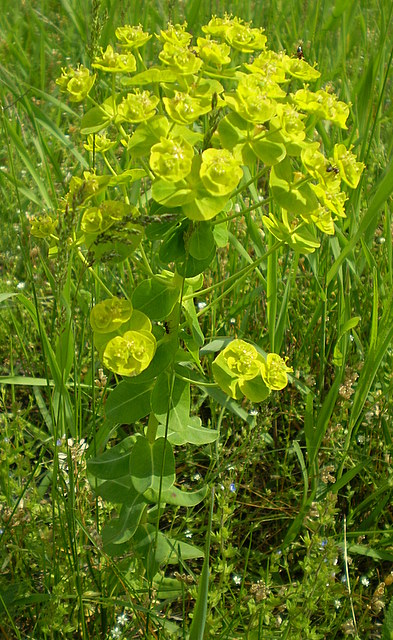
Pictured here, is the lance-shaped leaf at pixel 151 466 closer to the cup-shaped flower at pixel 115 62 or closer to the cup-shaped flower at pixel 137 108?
the cup-shaped flower at pixel 137 108

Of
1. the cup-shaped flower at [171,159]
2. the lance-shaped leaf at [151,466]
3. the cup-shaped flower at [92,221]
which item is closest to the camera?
the cup-shaped flower at [171,159]

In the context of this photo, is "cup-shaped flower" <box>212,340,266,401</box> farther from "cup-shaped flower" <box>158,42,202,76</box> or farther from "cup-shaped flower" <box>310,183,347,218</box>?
"cup-shaped flower" <box>158,42,202,76</box>

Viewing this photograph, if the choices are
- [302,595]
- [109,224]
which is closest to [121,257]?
[109,224]

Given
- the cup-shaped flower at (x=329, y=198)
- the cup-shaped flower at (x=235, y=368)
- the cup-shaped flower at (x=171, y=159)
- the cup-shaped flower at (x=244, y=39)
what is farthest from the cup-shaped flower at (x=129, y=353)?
the cup-shaped flower at (x=244, y=39)

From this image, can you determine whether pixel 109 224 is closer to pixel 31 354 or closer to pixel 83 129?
pixel 83 129

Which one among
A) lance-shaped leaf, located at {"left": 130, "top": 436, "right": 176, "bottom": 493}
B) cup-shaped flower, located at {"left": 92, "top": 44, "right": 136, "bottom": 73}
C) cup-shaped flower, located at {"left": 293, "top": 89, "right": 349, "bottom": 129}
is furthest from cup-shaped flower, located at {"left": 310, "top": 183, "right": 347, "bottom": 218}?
lance-shaped leaf, located at {"left": 130, "top": 436, "right": 176, "bottom": 493}

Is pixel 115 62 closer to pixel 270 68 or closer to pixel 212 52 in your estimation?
pixel 212 52

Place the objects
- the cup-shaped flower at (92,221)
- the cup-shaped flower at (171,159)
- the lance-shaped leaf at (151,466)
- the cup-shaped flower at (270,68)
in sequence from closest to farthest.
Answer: the cup-shaped flower at (171,159)
the cup-shaped flower at (92,221)
the cup-shaped flower at (270,68)
the lance-shaped leaf at (151,466)
